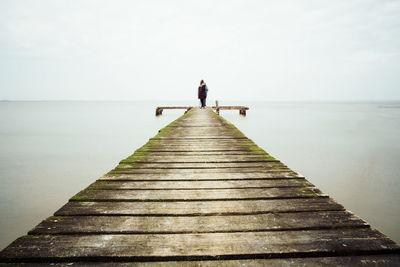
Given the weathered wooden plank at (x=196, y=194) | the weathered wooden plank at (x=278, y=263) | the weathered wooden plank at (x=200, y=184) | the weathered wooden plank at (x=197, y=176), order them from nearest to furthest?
the weathered wooden plank at (x=278, y=263), the weathered wooden plank at (x=196, y=194), the weathered wooden plank at (x=200, y=184), the weathered wooden plank at (x=197, y=176)

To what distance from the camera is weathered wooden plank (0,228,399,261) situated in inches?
51.8

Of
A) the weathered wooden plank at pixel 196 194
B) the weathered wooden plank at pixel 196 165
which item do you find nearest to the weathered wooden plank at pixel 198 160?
the weathered wooden plank at pixel 196 165

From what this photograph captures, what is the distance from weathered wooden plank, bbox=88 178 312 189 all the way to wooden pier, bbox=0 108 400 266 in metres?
0.01

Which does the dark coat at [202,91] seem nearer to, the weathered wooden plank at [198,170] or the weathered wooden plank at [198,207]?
the weathered wooden plank at [198,170]

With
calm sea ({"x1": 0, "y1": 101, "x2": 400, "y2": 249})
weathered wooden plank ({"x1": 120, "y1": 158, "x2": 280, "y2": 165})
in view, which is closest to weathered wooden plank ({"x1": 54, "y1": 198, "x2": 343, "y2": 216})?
weathered wooden plank ({"x1": 120, "y1": 158, "x2": 280, "y2": 165})

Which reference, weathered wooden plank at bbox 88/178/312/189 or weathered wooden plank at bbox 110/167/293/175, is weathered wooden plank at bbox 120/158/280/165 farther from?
weathered wooden plank at bbox 88/178/312/189

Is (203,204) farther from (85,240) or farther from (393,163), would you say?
(393,163)

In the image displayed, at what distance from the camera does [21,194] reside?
579 cm

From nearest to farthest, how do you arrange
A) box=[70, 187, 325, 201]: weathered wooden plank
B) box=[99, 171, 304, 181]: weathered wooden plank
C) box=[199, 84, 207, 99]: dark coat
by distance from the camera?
box=[70, 187, 325, 201]: weathered wooden plank, box=[99, 171, 304, 181]: weathered wooden plank, box=[199, 84, 207, 99]: dark coat

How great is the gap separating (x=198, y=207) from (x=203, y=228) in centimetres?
32

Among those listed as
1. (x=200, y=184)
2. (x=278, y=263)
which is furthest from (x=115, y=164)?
(x=278, y=263)

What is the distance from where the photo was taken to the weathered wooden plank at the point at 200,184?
7.72 feet

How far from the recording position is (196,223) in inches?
65.1

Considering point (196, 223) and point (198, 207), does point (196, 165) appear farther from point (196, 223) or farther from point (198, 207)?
point (196, 223)
